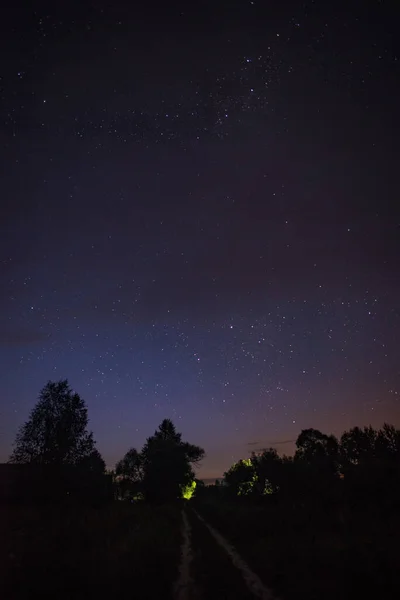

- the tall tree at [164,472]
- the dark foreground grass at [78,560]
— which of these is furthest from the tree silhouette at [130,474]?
the dark foreground grass at [78,560]

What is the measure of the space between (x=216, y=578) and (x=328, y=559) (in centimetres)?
435

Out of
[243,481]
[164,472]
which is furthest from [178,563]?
[243,481]

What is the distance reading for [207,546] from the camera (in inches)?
820

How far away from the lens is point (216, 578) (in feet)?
42.8

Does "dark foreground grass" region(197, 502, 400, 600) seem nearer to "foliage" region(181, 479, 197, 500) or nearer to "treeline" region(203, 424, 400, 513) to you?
"treeline" region(203, 424, 400, 513)

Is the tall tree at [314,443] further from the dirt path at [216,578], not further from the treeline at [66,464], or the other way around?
the dirt path at [216,578]

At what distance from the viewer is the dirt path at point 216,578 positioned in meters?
10.9

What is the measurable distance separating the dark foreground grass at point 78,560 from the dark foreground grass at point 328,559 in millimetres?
3871

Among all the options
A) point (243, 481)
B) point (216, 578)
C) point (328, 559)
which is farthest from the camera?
point (243, 481)

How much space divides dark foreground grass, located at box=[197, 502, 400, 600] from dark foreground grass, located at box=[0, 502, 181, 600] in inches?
152

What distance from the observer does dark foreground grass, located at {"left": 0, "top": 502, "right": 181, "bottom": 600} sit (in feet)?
32.1

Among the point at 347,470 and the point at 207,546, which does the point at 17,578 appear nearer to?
the point at 207,546

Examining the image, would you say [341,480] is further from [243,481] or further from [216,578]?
[243,481]

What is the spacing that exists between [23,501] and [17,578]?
59.9 feet
